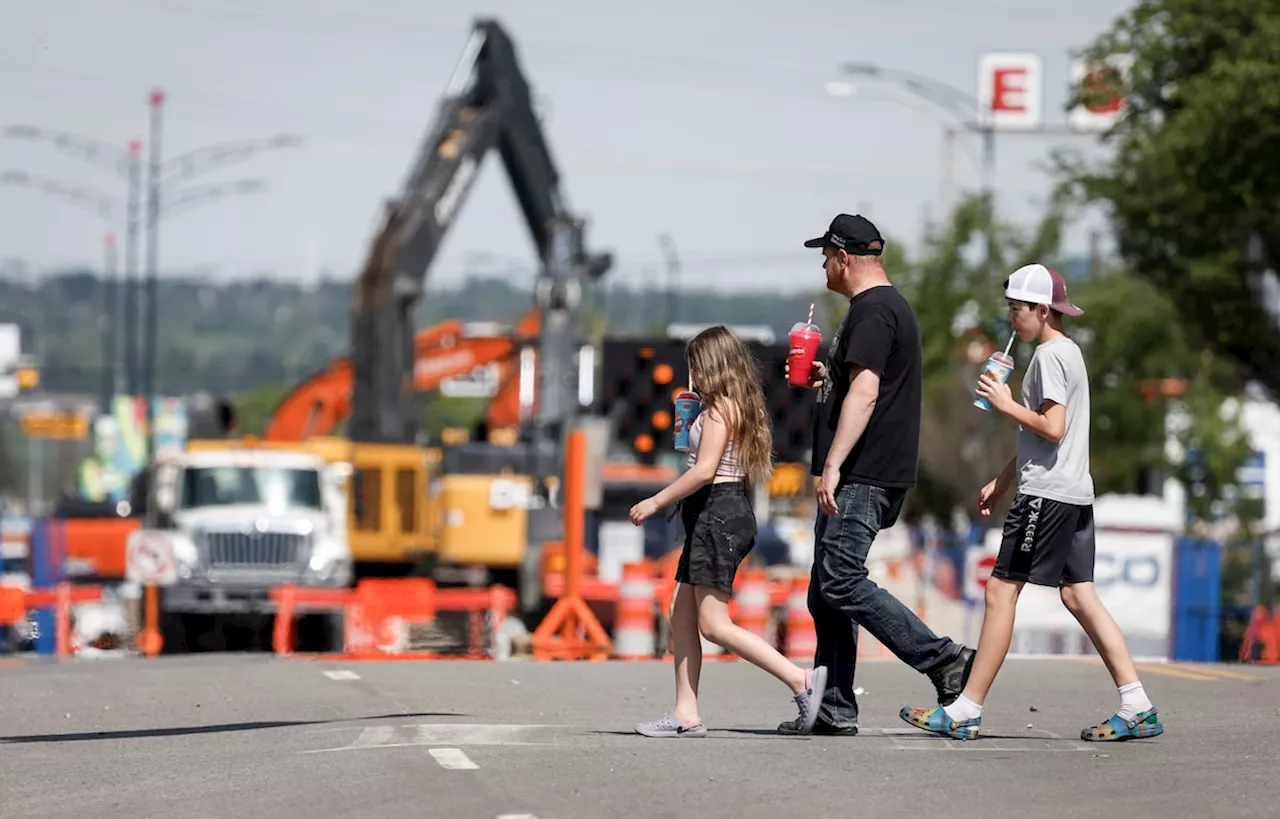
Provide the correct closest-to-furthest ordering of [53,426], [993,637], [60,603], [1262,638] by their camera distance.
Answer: [993,637]
[60,603]
[1262,638]
[53,426]

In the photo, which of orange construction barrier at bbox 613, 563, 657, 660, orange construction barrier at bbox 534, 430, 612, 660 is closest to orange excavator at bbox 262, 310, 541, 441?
orange construction barrier at bbox 534, 430, 612, 660

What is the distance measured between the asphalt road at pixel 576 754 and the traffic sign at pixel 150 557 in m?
12.6

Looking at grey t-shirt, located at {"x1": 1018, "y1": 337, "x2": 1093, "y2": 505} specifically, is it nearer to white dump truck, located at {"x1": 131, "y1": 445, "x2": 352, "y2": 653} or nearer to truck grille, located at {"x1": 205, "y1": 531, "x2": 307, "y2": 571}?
white dump truck, located at {"x1": 131, "y1": 445, "x2": 352, "y2": 653}

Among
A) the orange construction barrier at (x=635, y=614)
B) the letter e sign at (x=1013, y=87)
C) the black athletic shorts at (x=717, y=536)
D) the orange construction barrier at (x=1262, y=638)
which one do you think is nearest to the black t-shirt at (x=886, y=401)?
the black athletic shorts at (x=717, y=536)

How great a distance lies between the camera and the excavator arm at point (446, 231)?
3478cm

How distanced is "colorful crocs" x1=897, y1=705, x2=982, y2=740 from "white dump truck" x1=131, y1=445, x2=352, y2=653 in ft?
59.0

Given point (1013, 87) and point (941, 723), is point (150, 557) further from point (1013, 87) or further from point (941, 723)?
point (1013, 87)

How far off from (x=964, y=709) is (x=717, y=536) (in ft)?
4.09

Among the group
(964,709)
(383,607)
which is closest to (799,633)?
(383,607)

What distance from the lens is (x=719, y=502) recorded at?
9.44m

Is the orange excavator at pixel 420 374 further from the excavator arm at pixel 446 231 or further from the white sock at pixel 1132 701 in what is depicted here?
the white sock at pixel 1132 701

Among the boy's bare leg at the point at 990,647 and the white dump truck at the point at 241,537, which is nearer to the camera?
the boy's bare leg at the point at 990,647

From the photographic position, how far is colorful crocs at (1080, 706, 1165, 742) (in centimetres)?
971

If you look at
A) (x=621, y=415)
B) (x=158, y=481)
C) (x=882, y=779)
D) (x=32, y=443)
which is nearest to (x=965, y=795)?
(x=882, y=779)
